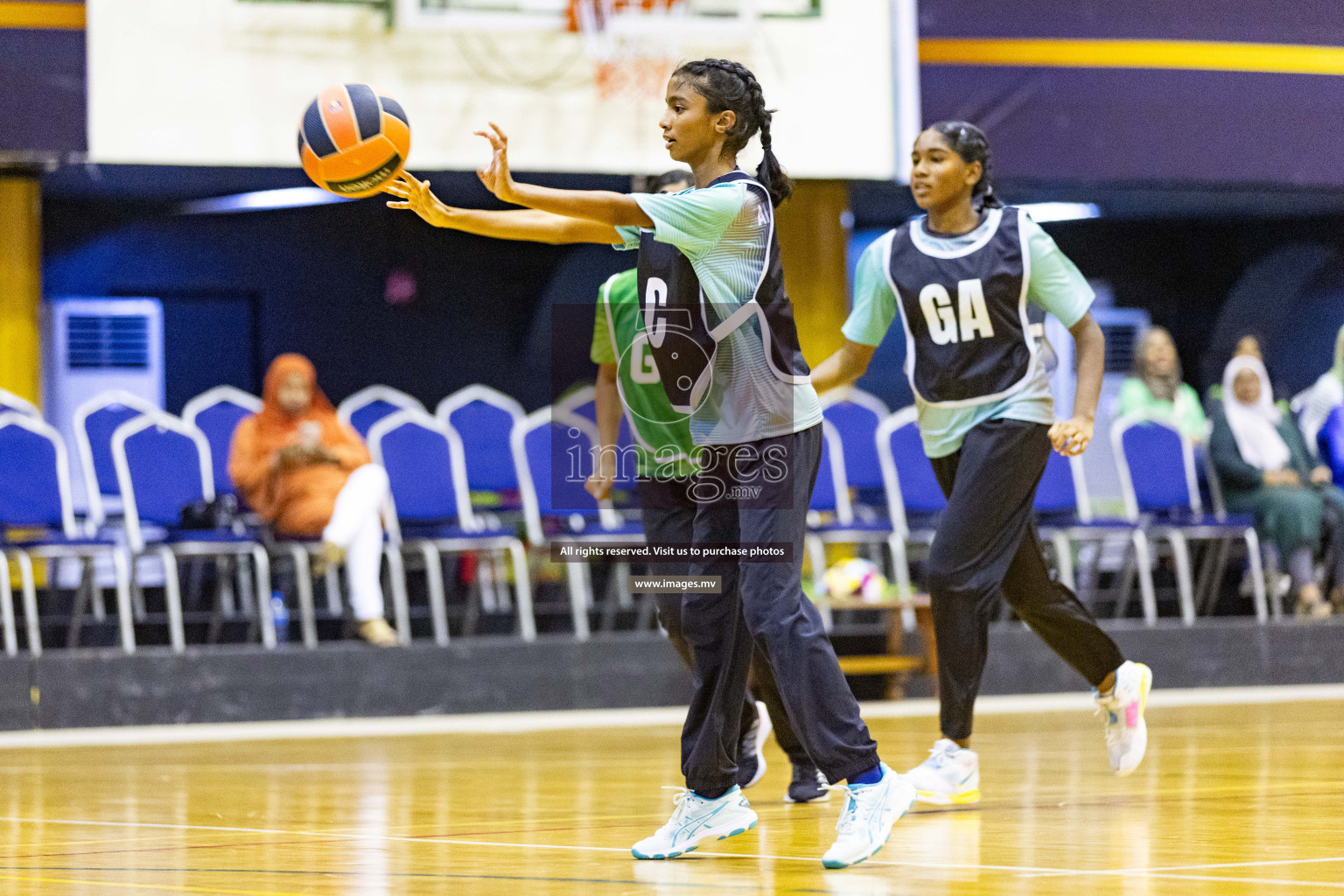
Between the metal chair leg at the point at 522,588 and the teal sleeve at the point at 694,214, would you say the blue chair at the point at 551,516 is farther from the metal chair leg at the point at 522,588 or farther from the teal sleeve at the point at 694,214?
the teal sleeve at the point at 694,214

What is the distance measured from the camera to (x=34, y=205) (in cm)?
902

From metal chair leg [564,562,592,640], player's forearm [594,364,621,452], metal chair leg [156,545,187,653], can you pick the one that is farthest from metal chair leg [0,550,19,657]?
player's forearm [594,364,621,452]

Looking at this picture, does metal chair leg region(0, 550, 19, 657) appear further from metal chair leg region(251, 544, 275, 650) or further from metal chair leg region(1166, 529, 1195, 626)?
metal chair leg region(1166, 529, 1195, 626)

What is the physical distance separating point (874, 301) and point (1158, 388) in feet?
17.4

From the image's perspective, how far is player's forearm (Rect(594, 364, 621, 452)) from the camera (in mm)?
4418

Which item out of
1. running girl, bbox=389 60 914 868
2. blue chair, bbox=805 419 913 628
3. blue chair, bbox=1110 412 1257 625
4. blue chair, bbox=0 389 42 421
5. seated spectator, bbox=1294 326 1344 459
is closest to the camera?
running girl, bbox=389 60 914 868

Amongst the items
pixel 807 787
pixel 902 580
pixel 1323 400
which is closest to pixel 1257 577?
pixel 1323 400

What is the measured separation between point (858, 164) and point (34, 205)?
14.2 feet

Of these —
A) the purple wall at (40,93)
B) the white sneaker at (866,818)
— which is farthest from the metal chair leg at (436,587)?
the white sneaker at (866,818)

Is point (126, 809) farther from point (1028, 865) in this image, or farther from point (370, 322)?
point (370, 322)

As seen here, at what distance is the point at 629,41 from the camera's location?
28.8ft

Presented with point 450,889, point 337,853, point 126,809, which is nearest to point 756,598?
point 450,889

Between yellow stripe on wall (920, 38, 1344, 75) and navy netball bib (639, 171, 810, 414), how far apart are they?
631 cm

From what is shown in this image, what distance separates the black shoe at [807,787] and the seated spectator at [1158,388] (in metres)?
5.39
